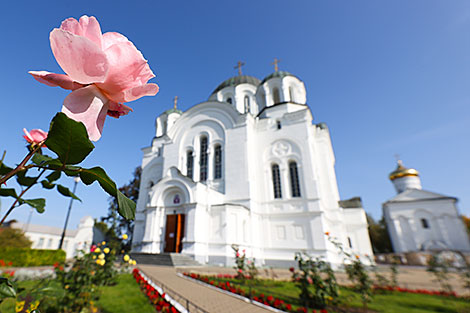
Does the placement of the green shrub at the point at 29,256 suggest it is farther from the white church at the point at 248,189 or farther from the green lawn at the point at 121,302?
the green lawn at the point at 121,302

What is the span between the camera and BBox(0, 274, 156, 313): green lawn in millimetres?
4270

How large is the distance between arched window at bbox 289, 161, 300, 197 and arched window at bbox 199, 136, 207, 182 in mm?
6048

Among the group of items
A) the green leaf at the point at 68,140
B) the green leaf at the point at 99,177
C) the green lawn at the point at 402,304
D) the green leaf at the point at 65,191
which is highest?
the green leaf at the point at 65,191

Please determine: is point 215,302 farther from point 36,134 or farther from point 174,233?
point 174,233

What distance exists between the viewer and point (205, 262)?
12.1 m

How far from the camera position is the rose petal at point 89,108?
0.56m

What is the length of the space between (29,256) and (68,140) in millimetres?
15336

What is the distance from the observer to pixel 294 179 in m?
14.8

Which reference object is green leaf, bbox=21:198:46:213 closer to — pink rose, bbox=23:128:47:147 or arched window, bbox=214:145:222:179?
pink rose, bbox=23:128:47:147

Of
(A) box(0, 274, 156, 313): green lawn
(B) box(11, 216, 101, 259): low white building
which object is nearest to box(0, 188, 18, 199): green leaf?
(A) box(0, 274, 156, 313): green lawn

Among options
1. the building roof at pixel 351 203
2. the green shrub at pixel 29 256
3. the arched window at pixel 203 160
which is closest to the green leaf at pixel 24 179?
the green shrub at pixel 29 256

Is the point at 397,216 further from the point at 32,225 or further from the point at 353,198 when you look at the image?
the point at 32,225

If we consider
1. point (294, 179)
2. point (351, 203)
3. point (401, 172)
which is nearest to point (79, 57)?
point (294, 179)

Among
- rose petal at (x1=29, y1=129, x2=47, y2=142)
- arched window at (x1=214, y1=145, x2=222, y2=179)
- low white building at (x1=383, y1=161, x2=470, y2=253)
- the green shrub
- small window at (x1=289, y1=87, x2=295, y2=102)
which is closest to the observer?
rose petal at (x1=29, y1=129, x2=47, y2=142)
